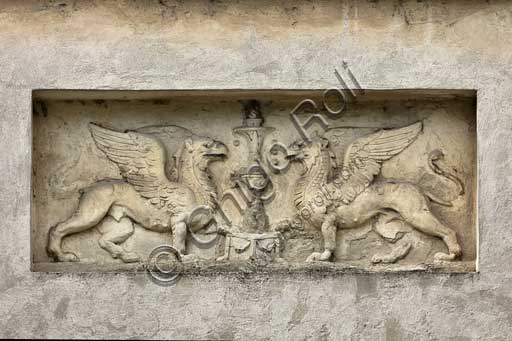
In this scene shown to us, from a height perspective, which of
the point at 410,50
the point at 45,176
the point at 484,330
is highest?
the point at 410,50

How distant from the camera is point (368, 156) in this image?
400 inches

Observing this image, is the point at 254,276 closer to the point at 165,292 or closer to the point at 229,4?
the point at 165,292

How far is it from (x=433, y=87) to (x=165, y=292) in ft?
6.41

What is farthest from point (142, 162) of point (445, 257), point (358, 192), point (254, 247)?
point (445, 257)

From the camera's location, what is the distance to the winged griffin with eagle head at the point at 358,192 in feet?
33.0

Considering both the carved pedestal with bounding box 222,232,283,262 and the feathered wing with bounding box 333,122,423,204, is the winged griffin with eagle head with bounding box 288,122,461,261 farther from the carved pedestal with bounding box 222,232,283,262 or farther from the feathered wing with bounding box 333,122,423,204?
the carved pedestal with bounding box 222,232,283,262

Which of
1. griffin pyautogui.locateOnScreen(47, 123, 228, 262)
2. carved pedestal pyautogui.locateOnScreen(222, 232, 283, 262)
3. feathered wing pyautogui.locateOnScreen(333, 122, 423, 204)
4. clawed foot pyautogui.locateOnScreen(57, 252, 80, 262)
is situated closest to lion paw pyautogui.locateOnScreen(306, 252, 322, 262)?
carved pedestal pyautogui.locateOnScreen(222, 232, 283, 262)

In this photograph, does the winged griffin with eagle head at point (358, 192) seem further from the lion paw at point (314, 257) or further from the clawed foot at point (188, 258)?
the clawed foot at point (188, 258)

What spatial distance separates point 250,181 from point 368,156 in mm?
713

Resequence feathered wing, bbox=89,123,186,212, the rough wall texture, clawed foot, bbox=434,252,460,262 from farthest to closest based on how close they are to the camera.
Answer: feathered wing, bbox=89,123,186,212 < clawed foot, bbox=434,252,460,262 < the rough wall texture

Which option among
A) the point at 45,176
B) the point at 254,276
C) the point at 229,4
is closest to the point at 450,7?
the point at 229,4

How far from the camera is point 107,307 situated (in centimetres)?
995

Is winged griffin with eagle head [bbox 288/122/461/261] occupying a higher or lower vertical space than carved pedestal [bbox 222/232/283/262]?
higher

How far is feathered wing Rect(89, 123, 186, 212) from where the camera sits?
10.2 meters
